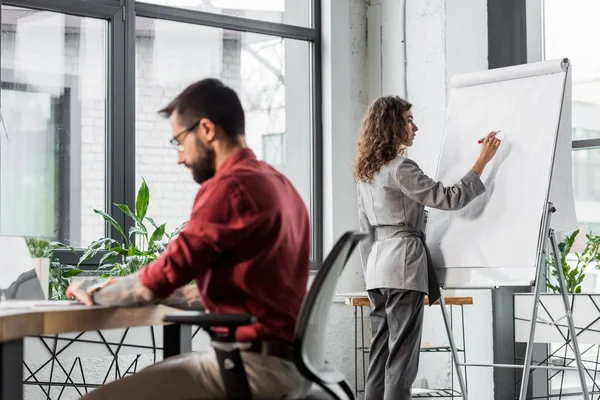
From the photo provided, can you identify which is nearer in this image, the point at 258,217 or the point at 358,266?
the point at 258,217

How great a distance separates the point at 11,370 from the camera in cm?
175

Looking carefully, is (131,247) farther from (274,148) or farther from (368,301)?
(274,148)

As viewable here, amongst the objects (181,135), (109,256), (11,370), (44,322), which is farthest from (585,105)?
(11,370)

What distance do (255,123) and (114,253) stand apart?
51.8 inches

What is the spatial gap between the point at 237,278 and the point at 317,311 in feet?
0.62

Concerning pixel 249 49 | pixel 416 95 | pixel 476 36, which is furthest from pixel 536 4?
pixel 249 49

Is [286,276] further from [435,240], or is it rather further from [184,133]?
[435,240]

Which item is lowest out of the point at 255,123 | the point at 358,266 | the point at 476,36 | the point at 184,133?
the point at 358,266

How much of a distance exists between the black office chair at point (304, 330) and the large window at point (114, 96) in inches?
101

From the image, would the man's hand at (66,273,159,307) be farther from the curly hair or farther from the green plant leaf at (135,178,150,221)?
the green plant leaf at (135,178,150,221)

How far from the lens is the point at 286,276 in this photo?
75.5 inches

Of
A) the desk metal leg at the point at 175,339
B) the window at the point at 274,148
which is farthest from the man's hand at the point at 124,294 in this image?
the window at the point at 274,148

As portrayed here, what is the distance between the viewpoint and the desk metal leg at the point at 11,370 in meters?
1.72

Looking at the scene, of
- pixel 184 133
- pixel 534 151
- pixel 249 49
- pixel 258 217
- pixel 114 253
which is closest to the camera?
pixel 258 217
